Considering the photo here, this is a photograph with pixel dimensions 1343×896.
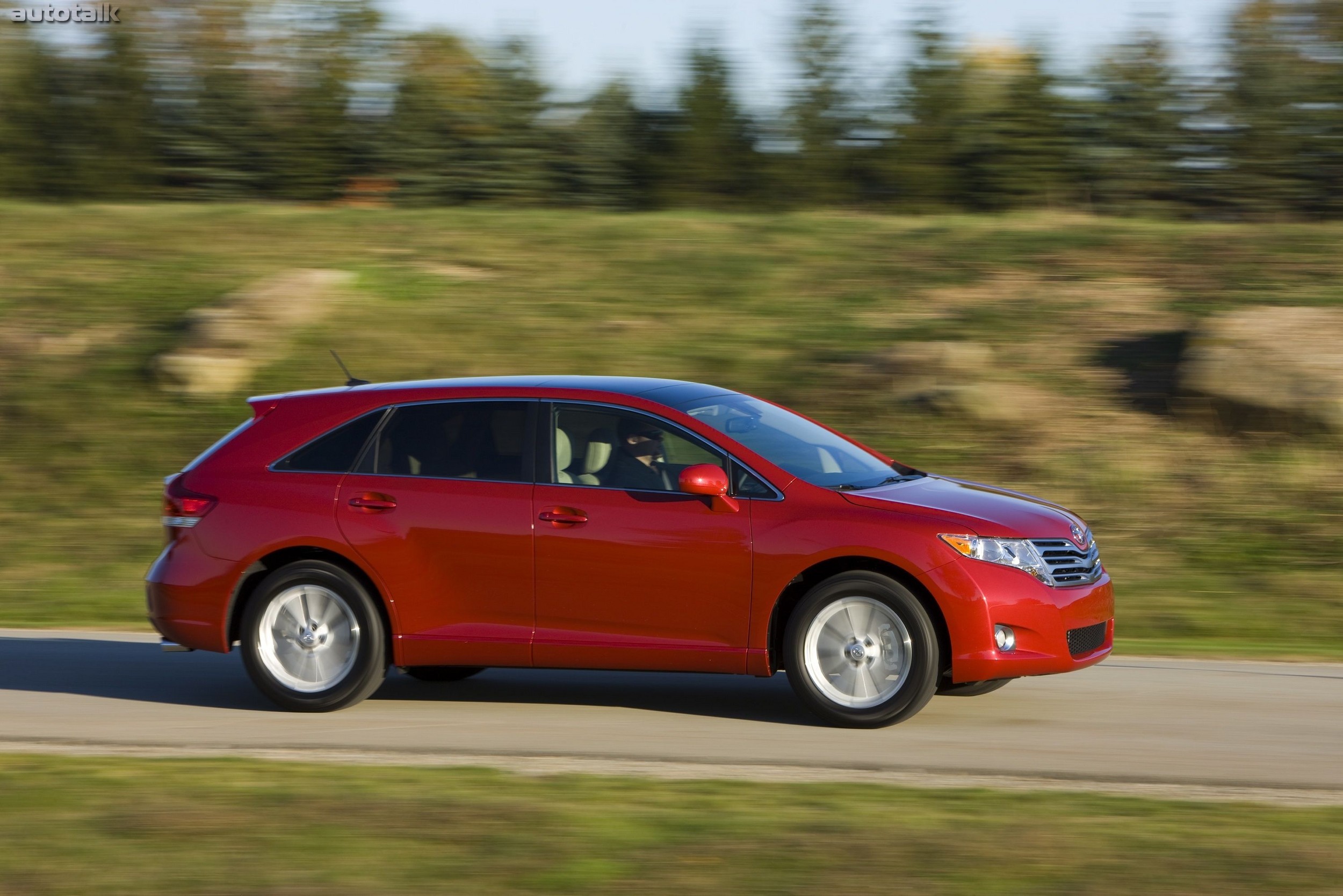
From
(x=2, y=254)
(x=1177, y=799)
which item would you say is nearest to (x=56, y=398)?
(x=2, y=254)

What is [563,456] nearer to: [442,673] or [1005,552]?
[442,673]

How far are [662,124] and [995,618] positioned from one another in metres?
16.7

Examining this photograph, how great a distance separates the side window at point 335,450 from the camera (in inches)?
333

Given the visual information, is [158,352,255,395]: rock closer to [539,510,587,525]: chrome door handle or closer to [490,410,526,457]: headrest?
[490,410,526,457]: headrest

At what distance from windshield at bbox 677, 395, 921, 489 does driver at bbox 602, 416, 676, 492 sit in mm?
230

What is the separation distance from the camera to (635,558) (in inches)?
311

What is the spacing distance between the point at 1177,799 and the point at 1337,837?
78cm

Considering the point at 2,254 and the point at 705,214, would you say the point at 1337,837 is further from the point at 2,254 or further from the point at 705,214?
the point at 2,254

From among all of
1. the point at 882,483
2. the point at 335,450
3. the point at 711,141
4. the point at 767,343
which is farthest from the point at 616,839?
the point at 711,141

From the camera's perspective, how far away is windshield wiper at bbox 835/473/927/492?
7938 mm

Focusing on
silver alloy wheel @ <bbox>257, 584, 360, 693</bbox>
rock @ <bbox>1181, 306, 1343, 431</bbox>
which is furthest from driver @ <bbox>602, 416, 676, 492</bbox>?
rock @ <bbox>1181, 306, 1343, 431</bbox>

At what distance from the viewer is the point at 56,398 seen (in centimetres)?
1720

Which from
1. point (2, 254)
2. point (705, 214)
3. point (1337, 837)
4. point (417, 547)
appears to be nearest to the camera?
point (1337, 837)

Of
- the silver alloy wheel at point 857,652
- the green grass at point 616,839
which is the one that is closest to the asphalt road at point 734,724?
the silver alloy wheel at point 857,652
